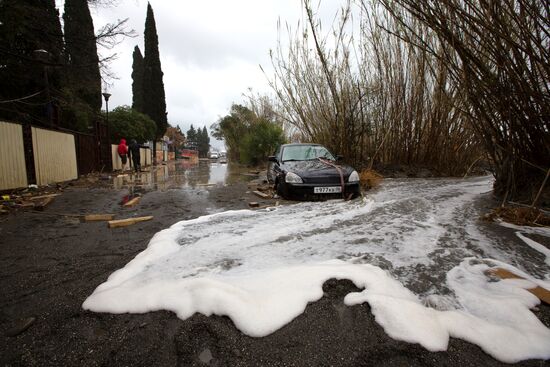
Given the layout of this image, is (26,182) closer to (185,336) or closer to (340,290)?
Answer: (185,336)

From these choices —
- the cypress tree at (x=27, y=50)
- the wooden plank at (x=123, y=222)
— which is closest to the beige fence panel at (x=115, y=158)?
the cypress tree at (x=27, y=50)

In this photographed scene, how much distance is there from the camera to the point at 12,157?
6227 mm

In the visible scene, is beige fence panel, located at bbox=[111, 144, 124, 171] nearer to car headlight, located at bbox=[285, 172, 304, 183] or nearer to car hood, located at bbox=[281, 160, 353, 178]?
car hood, located at bbox=[281, 160, 353, 178]

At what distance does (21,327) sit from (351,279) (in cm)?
190

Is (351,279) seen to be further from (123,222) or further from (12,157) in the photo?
(12,157)

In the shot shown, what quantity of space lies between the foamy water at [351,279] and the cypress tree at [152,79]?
30312mm

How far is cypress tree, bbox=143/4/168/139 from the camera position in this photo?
27.7 meters

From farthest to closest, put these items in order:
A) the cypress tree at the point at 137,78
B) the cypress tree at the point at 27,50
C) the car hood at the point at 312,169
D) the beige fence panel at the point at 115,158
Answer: the cypress tree at the point at 137,78 → the beige fence panel at the point at 115,158 → the cypress tree at the point at 27,50 → the car hood at the point at 312,169

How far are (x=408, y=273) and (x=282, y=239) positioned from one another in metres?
1.18

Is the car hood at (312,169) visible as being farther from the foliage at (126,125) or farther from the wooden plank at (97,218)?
the foliage at (126,125)

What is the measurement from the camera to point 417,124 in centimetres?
781

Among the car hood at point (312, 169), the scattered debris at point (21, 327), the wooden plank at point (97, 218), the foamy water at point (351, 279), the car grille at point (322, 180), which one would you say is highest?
the car hood at point (312, 169)

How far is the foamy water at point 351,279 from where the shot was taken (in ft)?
4.50

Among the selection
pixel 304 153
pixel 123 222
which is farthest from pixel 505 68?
pixel 123 222
